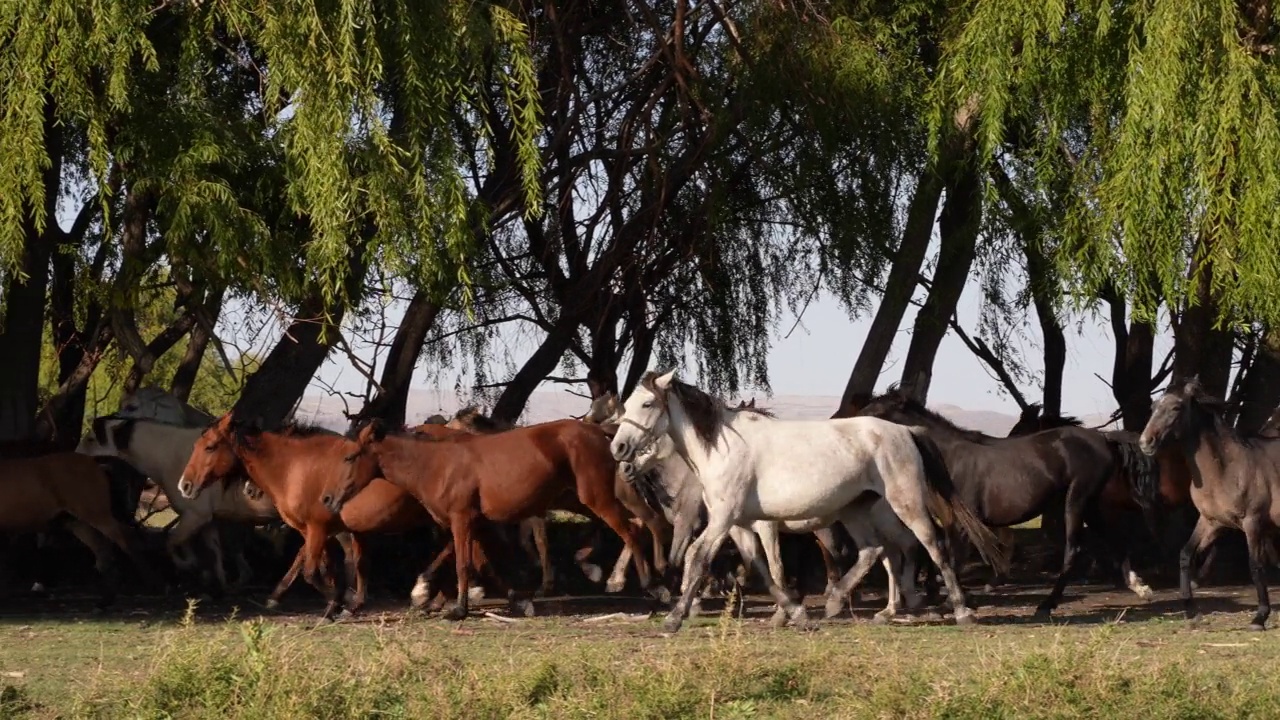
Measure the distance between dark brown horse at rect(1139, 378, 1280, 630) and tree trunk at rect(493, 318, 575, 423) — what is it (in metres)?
7.40

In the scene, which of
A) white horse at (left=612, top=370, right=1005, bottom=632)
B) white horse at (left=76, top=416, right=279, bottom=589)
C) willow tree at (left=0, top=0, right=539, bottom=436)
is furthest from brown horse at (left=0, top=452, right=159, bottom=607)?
white horse at (left=612, top=370, right=1005, bottom=632)

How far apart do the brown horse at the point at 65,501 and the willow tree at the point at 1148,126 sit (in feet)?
25.2

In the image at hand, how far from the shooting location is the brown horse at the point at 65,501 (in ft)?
46.0

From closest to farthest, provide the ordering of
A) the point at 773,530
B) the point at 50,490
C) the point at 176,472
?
1. the point at 773,530
2. the point at 50,490
3. the point at 176,472

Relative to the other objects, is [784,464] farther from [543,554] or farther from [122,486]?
[122,486]

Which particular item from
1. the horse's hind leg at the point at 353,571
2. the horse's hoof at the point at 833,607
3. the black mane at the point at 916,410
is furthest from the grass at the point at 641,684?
the black mane at the point at 916,410

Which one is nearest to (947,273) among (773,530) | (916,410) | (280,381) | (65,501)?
(916,410)

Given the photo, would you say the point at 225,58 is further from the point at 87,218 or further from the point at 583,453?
the point at 583,453

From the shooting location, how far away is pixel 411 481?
44.0 feet

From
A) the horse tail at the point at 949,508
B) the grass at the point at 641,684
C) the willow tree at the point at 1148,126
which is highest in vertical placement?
the willow tree at the point at 1148,126

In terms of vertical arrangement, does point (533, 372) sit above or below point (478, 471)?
above

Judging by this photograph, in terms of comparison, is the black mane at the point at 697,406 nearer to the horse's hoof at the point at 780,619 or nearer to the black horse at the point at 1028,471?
the horse's hoof at the point at 780,619

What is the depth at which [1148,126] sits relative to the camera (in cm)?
1286

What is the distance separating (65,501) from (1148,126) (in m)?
9.09
